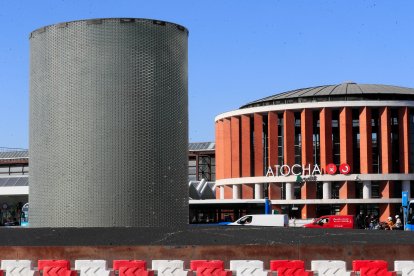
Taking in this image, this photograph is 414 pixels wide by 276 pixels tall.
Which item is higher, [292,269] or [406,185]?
[292,269]

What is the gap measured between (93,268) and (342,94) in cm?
7191

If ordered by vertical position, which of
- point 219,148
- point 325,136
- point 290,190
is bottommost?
point 290,190

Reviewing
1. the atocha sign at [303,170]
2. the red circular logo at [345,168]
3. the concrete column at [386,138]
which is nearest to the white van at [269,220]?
the atocha sign at [303,170]

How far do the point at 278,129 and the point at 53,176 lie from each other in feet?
205

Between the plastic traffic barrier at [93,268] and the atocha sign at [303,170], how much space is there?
6864cm

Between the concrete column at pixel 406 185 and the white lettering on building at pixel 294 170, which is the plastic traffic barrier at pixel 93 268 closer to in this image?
the white lettering on building at pixel 294 170

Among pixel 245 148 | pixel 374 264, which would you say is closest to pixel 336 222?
pixel 245 148

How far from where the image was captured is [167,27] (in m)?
32.0

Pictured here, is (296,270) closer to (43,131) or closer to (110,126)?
(110,126)

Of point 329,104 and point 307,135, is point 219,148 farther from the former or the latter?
point 329,104

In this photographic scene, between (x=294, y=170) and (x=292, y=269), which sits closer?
(x=292, y=269)

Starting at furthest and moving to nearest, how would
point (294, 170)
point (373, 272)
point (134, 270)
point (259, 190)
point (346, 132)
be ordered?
point (259, 190) → point (294, 170) → point (346, 132) → point (134, 270) → point (373, 272)

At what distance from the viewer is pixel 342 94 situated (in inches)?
3516

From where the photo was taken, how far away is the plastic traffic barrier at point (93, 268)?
65.4 ft
